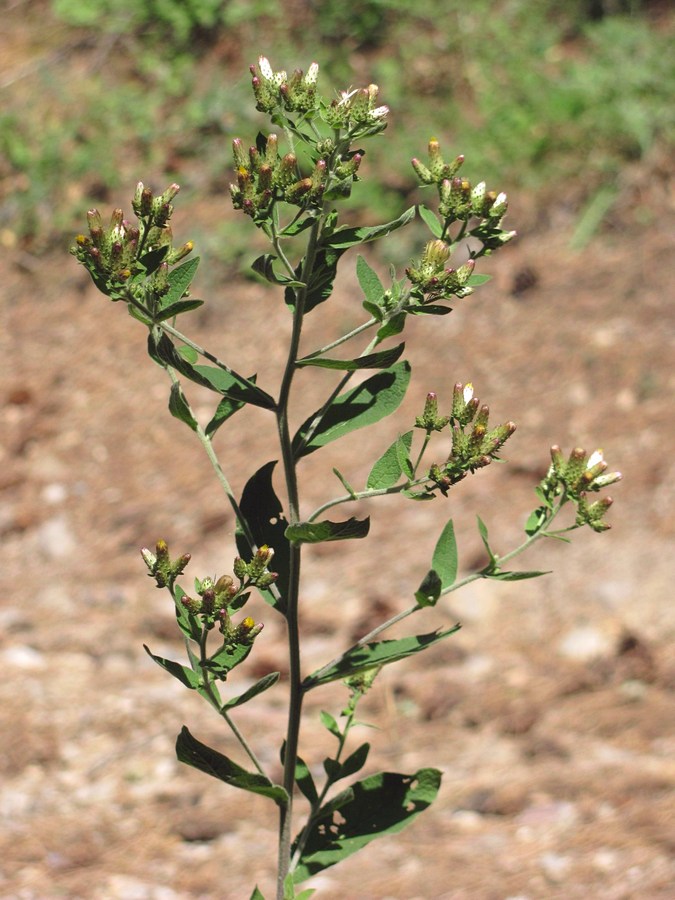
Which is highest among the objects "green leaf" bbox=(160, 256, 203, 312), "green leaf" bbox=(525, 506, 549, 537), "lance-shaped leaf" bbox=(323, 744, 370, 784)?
"green leaf" bbox=(160, 256, 203, 312)

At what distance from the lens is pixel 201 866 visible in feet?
8.84

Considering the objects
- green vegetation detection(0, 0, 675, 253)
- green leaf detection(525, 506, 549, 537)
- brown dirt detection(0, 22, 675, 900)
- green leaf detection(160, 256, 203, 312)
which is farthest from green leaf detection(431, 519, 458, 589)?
green vegetation detection(0, 0, 675, 253)

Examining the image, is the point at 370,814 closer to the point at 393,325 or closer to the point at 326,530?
the point at 326,530

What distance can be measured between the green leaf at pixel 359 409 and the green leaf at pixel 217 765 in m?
0.48

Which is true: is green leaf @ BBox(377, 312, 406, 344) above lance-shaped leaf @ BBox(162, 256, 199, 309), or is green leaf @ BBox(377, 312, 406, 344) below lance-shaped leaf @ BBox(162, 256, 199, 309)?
below

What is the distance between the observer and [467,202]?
5.01 feet

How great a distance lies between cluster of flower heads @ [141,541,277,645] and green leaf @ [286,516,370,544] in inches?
1.8

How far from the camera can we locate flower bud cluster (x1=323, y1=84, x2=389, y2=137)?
4.62ft

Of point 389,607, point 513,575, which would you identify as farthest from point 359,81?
point 513,575

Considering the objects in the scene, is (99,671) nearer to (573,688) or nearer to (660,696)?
(573,688)

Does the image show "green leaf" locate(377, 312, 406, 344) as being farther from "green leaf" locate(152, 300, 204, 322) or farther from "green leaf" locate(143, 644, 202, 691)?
"green leaf" locate(143, 644, 202, 691)

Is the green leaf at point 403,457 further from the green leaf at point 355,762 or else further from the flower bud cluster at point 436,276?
the green leaf at point 355,762

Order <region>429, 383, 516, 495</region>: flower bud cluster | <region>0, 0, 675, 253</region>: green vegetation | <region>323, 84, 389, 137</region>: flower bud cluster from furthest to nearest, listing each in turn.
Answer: <region>0, 0, 675, 253</region>: green vegetation < <region>429, 383, 516, 495</region>: flower bud cluster < <region>323, 84, 389, 137</region>: flower bud cluster

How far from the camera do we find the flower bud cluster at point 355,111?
1407 mm
